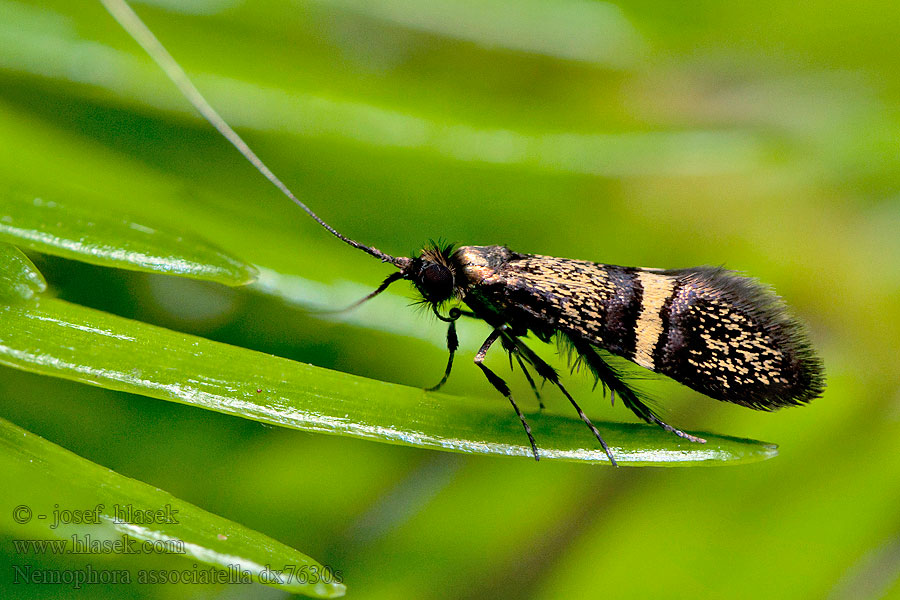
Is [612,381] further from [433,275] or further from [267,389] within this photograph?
[267,389]

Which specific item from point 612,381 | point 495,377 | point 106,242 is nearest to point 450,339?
point 495,377

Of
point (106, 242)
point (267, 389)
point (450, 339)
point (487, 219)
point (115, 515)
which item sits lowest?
point (115, 515)

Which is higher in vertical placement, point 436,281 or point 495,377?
point 436,281

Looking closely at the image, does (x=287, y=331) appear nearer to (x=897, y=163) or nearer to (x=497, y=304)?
(x=497, y=304)

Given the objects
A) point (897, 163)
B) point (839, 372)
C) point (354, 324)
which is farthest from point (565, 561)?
point (897, 163)

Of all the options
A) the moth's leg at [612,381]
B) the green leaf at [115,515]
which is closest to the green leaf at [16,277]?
the green leaf at [115,515]

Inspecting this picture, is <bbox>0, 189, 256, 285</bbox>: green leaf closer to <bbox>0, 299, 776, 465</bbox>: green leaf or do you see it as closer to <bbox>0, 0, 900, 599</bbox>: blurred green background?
<bbox>0, 299, 776, 465</bbox>: green leaf

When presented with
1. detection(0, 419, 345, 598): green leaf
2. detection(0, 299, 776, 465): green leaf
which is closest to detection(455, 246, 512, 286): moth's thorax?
detection(0, 299, 776, 465): green leaf
